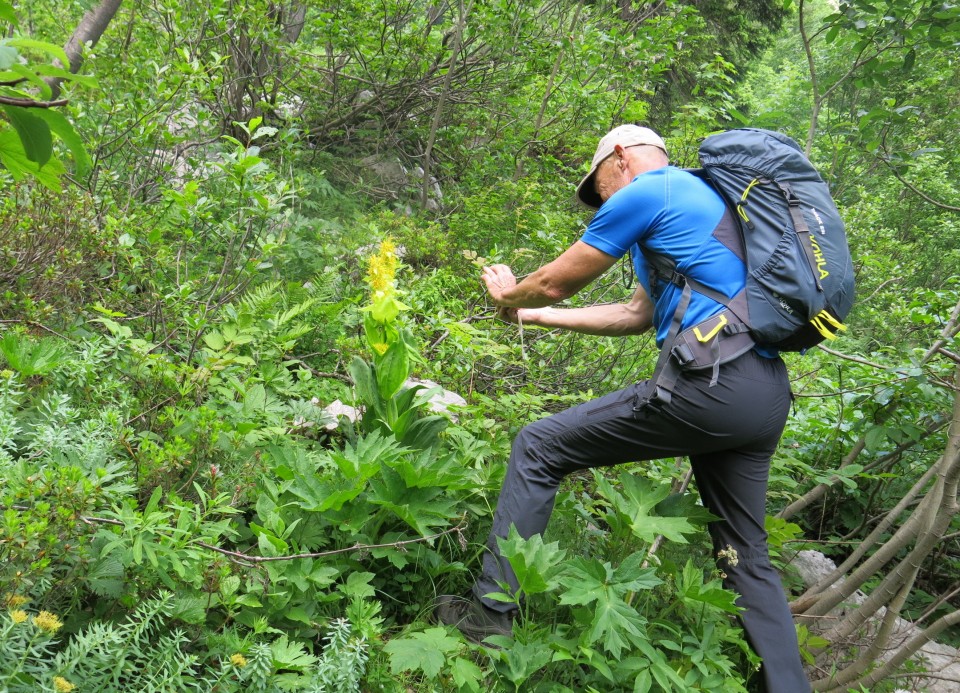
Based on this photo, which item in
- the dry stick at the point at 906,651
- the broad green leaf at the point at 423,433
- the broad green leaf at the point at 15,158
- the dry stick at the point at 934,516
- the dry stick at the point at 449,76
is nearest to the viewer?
the broad green leaf at the point at 15,158

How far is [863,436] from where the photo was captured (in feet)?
14.8

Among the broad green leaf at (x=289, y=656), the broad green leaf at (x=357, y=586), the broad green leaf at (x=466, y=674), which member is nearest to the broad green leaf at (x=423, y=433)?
the broad green leaf at (x=357, y=586)

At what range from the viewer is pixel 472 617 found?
3.06m

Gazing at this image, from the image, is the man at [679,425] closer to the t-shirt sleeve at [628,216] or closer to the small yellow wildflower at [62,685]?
the t-shirt sleeve at [628,216]

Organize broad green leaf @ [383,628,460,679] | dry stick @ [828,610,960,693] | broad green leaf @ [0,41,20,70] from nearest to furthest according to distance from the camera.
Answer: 1. broad green leaf @ [0,41,20,70]
2. broad green leaf @ [383,628,460,679]
3. dry stick @ [828,610,960,693]

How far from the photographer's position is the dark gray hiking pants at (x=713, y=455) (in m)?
2.92

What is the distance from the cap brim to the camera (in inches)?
139

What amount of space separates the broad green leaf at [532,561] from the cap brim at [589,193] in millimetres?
1741

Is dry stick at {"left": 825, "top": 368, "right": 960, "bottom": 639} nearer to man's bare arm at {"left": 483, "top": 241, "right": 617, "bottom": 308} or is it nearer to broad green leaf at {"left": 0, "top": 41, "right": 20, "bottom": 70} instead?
man's bare arm at {"left": 483, "top": 241, "right": 617, "bottom": 308}

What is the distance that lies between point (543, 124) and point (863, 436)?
531 cm

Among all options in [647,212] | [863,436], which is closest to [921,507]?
[863,436]

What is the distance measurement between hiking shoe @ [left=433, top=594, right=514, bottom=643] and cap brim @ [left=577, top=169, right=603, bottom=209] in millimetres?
2020

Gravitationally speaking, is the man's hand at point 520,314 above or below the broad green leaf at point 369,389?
above

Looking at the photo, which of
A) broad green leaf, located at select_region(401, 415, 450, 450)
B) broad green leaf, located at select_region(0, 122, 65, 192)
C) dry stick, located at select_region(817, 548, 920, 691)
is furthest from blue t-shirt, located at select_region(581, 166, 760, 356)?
broad green leaf, located at select_region(0, 122, 65, 192)
